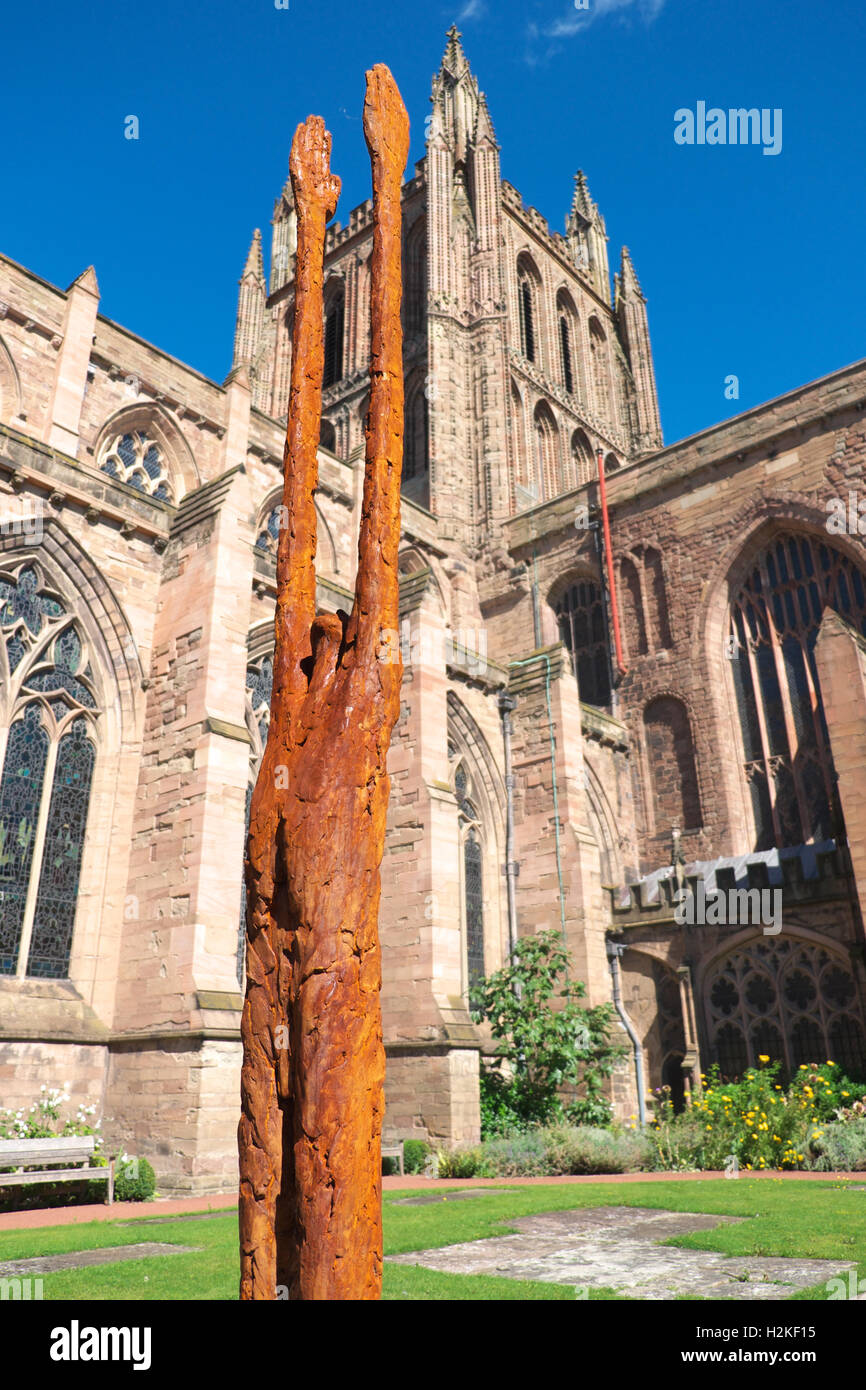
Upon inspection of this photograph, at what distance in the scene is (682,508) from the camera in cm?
2442

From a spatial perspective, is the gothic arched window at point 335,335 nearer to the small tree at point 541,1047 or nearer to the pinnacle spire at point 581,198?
the pinnacle spire at point 581,198

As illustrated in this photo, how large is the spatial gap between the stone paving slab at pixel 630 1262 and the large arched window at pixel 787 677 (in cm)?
1522

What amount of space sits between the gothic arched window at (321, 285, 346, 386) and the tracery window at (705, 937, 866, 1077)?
29287 mm

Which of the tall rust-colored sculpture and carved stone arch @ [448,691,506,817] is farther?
carved stone arch @ [448,691,506,817]

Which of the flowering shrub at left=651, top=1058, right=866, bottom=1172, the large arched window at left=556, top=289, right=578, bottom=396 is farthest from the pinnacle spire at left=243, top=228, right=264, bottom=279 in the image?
the flowering shrub at left=651, top=1058, right=866, bottom=1172

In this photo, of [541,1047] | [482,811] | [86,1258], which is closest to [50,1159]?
[86,1258]

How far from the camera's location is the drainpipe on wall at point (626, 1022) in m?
16.8

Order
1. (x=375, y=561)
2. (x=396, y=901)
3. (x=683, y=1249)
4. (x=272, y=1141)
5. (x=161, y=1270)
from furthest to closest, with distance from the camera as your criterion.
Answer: (x=396, y=901) < (x=683, y=1249) < (x=161, y=1270) < (x=375, y=561) < (x=272, y=1141)

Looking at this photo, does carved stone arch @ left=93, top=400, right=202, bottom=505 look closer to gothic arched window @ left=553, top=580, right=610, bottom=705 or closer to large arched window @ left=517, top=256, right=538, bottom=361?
gothic arched window @ left=553, top=580, right=610, bottom=705

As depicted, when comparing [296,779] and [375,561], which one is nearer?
[296,779]

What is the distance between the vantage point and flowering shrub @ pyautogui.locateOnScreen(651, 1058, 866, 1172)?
12266 mm

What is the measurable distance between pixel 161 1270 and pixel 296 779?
12.1ft

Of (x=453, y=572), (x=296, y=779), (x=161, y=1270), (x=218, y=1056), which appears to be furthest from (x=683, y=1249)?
(x=453, y=572)

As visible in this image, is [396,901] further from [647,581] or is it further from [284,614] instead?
[647,581]
